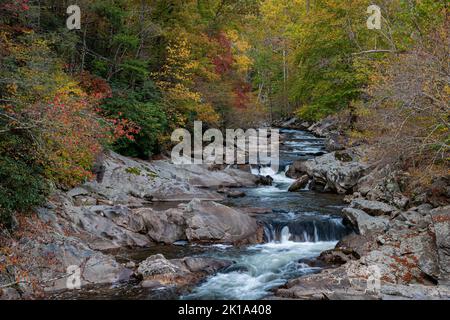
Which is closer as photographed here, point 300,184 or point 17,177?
point 17,177

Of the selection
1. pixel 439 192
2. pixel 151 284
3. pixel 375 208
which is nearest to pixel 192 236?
pixel 151 284

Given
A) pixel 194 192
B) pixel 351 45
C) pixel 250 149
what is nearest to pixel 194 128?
pixel 250 149

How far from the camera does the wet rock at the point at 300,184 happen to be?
65.1ft

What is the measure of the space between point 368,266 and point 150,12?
56.2 feet

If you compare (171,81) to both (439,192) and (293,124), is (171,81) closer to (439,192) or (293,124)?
(439,192)

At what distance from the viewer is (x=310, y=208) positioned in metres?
16.0

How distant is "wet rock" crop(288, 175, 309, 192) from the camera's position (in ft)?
65.1

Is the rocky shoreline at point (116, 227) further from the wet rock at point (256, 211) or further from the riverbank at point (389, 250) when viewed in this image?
the riverbank at point (389, 250)

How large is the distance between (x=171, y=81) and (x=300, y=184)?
923 cm

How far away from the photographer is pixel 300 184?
20.0 meters

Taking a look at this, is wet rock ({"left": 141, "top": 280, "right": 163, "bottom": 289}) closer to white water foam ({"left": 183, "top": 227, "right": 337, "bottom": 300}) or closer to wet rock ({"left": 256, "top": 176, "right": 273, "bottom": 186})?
white water foam ({"left": 183, "top": 227, "right": 337, "bottom": 300})

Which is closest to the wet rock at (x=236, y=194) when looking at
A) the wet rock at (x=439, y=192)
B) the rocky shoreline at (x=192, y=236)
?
the rocky shoreline at (x=192, y=236)
